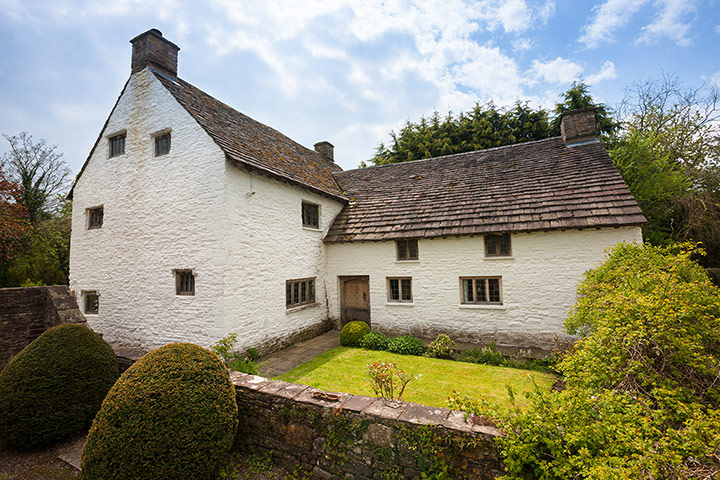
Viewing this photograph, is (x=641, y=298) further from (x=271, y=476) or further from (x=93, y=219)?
(x=93, y=219)

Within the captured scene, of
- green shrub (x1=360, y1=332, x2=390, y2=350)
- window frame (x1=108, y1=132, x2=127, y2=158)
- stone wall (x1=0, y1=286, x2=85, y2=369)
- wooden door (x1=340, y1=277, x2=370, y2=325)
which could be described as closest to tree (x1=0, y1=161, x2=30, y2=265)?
window frame (x1=108, y1=132, x2=127, y2=158)

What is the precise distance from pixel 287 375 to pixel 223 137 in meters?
7.94

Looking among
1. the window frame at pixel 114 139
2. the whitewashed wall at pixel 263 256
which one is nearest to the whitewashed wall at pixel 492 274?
the whitewashed wall at pixel 263 256

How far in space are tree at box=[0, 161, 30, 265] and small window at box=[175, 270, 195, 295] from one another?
44.3 ft

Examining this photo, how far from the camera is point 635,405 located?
3.02m

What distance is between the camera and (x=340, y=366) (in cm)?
923

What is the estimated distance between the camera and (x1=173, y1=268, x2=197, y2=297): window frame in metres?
9.61

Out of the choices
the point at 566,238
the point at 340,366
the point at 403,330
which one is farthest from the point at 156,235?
the point at 566,238

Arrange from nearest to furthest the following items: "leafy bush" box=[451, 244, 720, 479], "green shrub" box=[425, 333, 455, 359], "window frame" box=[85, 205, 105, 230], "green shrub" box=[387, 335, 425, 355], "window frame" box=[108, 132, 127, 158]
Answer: "leafy bush" box=[451, 244, 720, 479]
"green shrub" box=[425, 333, 455, 359]
"green shrub" box=[387, 335, 425, 355]
"window frame" box=[108, 132, 127, 158]
"window frame" box=[85, 205, 105, 230]

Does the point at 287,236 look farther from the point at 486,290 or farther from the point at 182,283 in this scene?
the point at 486,290

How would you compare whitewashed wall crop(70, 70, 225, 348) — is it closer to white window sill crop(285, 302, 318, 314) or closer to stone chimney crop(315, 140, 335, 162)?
white window sill crop(285, 302, 318, 314)

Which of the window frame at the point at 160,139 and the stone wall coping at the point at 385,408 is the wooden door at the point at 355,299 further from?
the window frame at the point at 160,139

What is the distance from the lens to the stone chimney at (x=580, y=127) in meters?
13.6

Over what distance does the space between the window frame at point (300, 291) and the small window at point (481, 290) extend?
610cm
